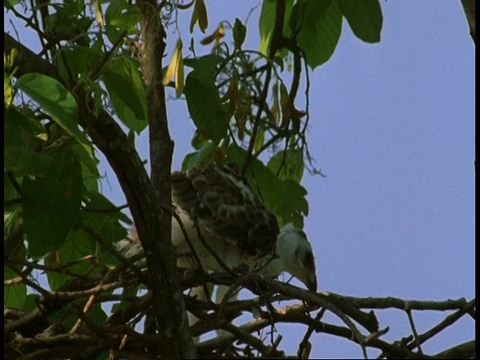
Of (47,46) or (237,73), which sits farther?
(237,73)

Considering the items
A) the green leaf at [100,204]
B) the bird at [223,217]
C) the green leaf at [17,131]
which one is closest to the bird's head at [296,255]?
the bird at [223,217]

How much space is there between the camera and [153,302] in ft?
8.98

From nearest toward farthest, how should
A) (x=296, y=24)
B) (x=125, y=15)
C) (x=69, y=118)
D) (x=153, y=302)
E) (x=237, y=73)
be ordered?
(x=69, y=118), (x=153, y=302), (x=125, y=15), (x=237, y=73), (x=296, y=24)

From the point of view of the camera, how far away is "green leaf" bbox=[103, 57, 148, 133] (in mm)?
2758

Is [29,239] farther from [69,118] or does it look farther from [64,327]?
[69,118]

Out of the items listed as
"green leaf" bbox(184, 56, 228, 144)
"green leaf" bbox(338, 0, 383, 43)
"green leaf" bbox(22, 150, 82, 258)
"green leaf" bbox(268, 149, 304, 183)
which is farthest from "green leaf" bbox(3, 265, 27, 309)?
"green leaf" bbox(338, 0, 383, 43)

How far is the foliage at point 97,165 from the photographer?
2.58 m

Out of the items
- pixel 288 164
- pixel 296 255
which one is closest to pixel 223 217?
pixel 288 164

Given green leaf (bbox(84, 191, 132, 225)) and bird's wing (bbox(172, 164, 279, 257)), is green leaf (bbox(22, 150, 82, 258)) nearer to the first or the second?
green leaf (bbox(84, 191, 132, 225))

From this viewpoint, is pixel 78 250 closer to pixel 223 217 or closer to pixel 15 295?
pixel 15 295

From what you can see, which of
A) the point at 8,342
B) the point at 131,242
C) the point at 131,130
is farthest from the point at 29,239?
the point at 131,242

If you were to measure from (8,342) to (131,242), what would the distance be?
114 centimetres

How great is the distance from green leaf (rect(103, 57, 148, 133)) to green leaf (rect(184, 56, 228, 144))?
14 cm

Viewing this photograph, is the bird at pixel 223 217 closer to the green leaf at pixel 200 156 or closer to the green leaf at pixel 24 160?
the green leaf at pixel 200 156
